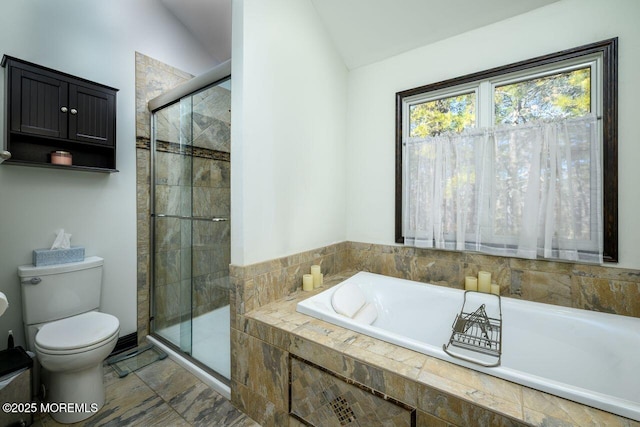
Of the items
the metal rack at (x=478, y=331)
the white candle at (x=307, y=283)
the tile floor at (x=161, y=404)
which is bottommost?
the tile floor at (x=161, y=404)

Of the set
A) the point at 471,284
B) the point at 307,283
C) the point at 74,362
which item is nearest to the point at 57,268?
the point at 74,362

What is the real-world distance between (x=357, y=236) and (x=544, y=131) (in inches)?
60.1

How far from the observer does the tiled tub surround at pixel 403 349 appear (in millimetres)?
917

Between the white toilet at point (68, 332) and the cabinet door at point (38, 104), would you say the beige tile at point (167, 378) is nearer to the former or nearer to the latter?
the white toilet at point (68, 332)

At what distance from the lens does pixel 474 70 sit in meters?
1.92

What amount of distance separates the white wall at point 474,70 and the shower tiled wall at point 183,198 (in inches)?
46.1

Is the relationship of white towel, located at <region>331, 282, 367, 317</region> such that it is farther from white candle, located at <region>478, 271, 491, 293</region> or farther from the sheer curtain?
white candle, located at <region>478, 271, 491, 293</region>

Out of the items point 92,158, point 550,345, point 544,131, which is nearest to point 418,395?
point 550,345

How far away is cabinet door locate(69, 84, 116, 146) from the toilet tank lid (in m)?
0.88

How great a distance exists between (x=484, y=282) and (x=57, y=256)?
2.93 metres

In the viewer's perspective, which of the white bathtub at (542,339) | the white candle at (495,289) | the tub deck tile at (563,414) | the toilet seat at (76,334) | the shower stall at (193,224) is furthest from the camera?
the shower stall at (193,224)

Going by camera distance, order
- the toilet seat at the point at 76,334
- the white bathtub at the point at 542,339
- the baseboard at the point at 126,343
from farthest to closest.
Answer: the baseboard at the point at 126,343 < the toilet seat at the point at 76,334 < the white bathtub at the point at 542,339

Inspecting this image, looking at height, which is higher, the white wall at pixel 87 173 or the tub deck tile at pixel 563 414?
the white wall at pixel 87 173

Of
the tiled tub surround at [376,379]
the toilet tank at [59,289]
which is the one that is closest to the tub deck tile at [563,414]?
the tiled tub surround at [376,379]
